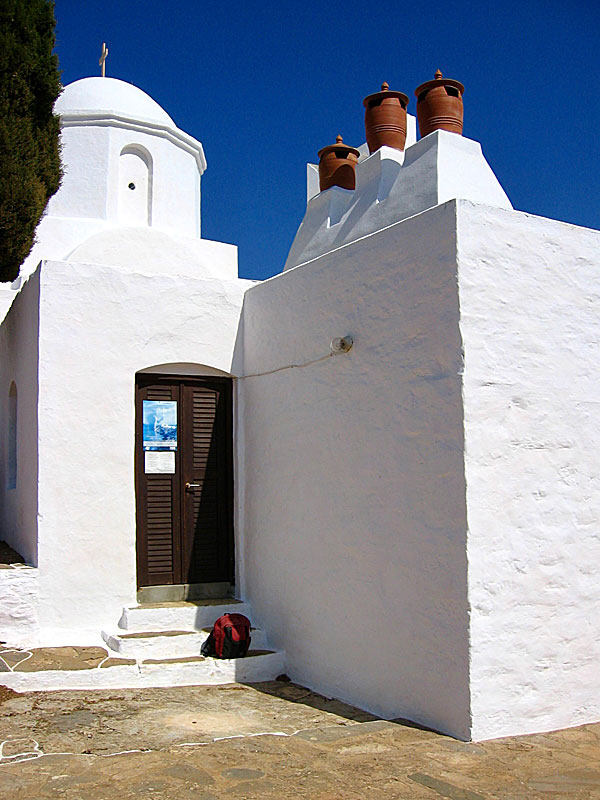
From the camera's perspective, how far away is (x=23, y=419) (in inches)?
327

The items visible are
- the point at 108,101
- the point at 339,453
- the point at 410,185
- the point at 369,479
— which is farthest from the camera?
the point at 108,101

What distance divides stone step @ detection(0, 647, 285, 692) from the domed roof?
24.2 feet

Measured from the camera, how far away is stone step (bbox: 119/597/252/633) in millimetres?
7449

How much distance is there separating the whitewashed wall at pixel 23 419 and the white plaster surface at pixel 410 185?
3057 mm

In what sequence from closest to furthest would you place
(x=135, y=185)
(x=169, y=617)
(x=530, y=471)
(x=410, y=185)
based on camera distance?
(x=530, y=471) → (x=410, y=185) → (x=169, y=617) → (x=135, y=185)

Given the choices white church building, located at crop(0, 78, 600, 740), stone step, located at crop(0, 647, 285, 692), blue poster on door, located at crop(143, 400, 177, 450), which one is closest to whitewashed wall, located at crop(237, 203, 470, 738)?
white church building, located at crop(0, 78, 600, 740)

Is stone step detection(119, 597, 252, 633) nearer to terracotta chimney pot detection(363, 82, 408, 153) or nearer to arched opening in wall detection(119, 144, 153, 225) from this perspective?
terracotta chimney pot detection(363, 82, 408, 153)

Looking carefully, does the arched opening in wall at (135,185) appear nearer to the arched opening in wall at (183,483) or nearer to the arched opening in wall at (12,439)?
the arched opening in wall at (12,439)

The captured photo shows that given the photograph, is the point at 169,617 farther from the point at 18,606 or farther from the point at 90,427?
the point at 90,427

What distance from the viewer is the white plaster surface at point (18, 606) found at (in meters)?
7.09

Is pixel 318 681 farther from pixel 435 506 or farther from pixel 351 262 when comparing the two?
pixel 351 262

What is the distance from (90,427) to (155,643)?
212 centimetres

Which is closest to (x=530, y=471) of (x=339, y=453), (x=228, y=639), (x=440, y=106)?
(x=339, y=453)

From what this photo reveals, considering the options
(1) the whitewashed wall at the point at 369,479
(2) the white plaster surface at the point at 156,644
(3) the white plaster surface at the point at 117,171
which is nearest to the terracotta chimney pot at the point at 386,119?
(1) the whitewashed wall at the point at 369,479
